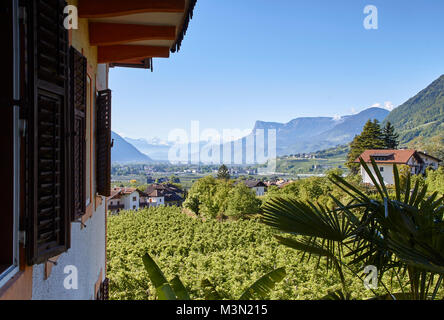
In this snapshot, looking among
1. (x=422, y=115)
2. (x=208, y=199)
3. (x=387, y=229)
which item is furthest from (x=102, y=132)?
(x=422, y=115)

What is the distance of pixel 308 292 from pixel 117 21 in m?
8.21

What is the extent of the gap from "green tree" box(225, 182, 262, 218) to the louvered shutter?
29.8 meters

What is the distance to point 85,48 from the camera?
3.22m

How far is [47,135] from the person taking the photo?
174 centimetres

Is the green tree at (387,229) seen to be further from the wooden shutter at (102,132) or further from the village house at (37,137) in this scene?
the wooden shutter at (102,132)

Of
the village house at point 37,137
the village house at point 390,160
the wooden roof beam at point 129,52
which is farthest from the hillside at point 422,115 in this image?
the village house at point 37,137

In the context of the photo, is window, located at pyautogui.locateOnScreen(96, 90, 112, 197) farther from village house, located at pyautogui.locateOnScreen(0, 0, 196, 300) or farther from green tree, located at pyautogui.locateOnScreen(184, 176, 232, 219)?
green tree, located at pyautogui.locateOnScreen(184, 176, 232, 219)

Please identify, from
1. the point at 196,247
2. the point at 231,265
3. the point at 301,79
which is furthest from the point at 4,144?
the point at 301,79

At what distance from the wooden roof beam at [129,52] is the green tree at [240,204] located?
91.4ft

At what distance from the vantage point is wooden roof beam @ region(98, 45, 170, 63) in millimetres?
3973

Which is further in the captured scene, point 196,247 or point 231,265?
point 196,247

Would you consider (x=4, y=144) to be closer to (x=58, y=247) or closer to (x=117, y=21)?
(x=58, y=247)

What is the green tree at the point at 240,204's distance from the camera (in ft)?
103
